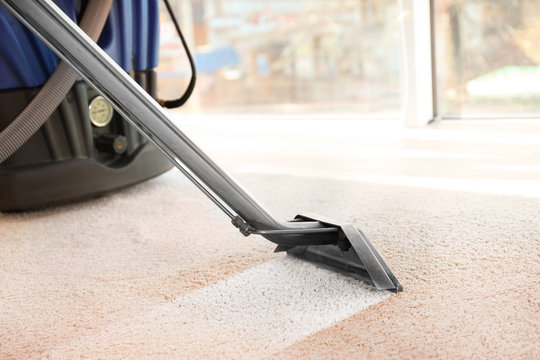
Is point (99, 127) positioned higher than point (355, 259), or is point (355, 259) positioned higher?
point (99, 127)

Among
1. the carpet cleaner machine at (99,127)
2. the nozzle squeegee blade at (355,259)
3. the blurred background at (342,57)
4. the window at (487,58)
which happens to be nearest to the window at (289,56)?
the blurred background at (342,57)

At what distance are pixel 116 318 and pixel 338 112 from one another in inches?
90.7

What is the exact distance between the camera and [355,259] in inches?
31.0

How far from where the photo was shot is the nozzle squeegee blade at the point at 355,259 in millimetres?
741

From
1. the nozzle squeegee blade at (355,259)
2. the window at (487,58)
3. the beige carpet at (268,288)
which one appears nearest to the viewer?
the beige carpet at (268,288)

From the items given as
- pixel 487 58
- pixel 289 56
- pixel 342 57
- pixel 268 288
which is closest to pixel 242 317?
pixel 268 288

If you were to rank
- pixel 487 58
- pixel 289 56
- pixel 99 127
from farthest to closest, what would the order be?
pixel 289 56 < pixel 487 58 < pixel 99 127

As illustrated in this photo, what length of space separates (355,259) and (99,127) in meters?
0.83

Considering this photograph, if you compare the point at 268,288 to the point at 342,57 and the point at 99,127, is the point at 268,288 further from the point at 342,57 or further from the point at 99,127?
Answer: the point at 342,57

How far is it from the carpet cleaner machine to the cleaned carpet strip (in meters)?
0.05

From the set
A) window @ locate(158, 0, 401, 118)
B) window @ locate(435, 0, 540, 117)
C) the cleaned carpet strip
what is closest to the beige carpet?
the cleaned carpet strip

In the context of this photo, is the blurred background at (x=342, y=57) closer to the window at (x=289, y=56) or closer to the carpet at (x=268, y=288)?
the window at (x=289, y=56)

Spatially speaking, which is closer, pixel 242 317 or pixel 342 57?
pixel 242 317

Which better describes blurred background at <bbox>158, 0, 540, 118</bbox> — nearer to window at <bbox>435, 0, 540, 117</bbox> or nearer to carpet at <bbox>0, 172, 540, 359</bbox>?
window at <bbox>435, 0, 540, 117</bbox>
